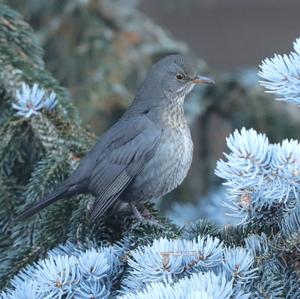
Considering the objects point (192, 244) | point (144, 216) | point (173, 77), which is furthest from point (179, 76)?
point (192, 244)

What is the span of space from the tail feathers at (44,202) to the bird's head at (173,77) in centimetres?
85

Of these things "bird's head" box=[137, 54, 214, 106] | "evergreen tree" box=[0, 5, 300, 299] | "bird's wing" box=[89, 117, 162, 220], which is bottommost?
"evergreen tree" box=[0, 5, 300, 299]

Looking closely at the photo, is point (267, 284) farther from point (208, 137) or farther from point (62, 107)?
point (208, 137)

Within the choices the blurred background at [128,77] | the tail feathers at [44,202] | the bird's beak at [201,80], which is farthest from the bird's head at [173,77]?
the tail feathers at [44,202]

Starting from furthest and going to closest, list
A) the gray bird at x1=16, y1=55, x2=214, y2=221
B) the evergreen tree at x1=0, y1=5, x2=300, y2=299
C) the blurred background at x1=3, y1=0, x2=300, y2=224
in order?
the blurred background at x1=3, y1=0, x2=300, y2=224 < the gray bird at x1=16, y1=55, x2=214, y2=221 < the evergreen tree at x1=0, y1=5, x2=300, y2=299

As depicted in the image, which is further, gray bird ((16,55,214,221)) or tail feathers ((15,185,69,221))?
gray bird ((16,55,214,221))

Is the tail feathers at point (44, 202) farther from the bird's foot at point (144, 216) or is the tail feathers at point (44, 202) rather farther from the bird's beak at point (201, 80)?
the bird's beak at point (201, 80)

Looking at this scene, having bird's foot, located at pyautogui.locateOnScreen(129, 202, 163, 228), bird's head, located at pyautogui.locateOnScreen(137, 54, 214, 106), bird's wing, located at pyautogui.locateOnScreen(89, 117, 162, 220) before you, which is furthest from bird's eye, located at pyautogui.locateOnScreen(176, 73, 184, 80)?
bird's foot, located at pyautogui.locateOnScreen(129, 202, 163, 228)

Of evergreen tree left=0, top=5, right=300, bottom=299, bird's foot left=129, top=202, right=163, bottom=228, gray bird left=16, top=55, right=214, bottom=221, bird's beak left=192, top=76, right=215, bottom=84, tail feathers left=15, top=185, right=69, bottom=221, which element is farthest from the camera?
bird's beak left=192, top=76, right=215, bottom=84

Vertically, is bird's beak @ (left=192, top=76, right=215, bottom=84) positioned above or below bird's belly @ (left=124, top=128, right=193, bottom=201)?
above

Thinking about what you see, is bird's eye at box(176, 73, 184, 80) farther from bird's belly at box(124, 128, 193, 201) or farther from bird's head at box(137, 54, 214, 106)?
bird's belly at box(124, 128, 193, 201)

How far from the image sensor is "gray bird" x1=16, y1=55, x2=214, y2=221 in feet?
8.38

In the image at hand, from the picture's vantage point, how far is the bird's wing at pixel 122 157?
2.64 metres

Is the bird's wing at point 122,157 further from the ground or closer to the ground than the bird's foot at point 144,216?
further from the ground
